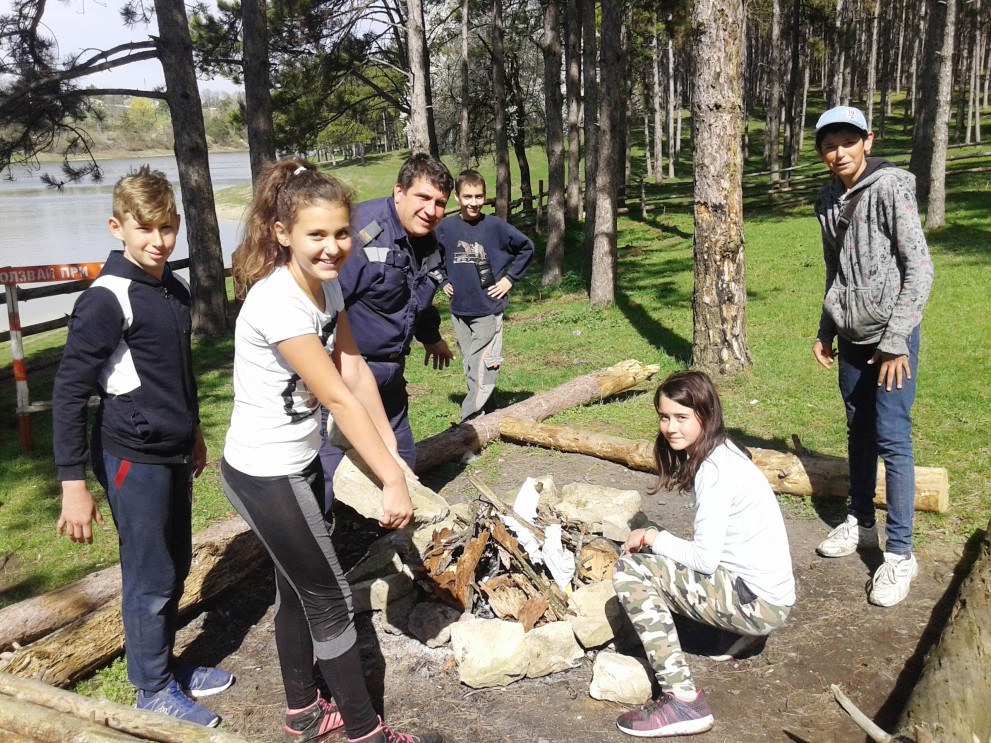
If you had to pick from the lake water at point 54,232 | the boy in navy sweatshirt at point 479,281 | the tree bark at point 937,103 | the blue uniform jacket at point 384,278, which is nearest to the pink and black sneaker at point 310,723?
the blue uniform jacket at point 384,278

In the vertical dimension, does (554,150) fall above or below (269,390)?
above

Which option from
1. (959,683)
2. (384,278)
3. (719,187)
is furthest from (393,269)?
(719,187)

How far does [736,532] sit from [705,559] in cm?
18

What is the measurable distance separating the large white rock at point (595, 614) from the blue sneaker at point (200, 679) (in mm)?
1542

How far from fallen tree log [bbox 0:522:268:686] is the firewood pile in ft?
3.33

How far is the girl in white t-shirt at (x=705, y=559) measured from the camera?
2.96 metres

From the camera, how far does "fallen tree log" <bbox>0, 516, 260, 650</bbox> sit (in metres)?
3.41

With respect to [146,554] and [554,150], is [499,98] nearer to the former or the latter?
[554,150]

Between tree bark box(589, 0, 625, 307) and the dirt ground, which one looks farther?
tree bark box(589, 0, 625, 307)

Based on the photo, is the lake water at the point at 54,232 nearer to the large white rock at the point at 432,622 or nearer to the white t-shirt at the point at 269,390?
the large white rock at the point at 432,622

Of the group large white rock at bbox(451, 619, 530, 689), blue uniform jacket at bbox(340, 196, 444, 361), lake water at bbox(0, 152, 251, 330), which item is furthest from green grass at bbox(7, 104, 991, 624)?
lake water at bbox(0, 152, 251, 330)

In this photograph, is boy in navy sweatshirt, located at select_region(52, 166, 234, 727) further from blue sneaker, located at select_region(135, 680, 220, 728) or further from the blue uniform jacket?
the blue uniform jacket

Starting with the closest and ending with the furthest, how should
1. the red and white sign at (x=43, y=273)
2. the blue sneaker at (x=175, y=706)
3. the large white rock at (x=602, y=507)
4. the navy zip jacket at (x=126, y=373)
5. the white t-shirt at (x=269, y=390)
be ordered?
the white t-shirt at (x=269, y=390)
the navy zip jacket at (x=126, y=373)
the blue sneaker at (x=175, y=706)
the large white rock at (x=602, y=507)
the red and white sign at (x=43, y=273)

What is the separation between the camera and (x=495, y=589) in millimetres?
3803
